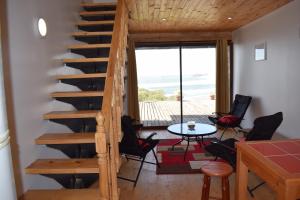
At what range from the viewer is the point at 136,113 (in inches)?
239

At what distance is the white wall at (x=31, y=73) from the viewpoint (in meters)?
2.20

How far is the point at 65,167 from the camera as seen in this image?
2.24 meters

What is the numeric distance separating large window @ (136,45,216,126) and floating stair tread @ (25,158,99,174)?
13.2 ft

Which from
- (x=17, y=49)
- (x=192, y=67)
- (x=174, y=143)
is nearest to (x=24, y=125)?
(x=17, y=49)

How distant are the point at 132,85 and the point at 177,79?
115cm

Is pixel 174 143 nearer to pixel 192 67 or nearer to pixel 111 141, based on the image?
pixel 192 67

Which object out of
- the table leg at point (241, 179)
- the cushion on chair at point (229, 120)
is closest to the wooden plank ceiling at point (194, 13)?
the cushion on chair at point (229, 120)

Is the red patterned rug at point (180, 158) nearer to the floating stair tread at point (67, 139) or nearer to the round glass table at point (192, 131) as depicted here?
the round glass table at point (192, 131)

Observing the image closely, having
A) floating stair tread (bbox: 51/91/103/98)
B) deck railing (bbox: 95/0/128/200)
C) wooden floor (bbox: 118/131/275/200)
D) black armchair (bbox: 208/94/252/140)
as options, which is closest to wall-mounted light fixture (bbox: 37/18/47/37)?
floating stair tread (bbox: 51/91/103/98)

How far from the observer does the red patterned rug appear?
3602mm

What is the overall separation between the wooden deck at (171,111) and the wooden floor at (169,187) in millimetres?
2989

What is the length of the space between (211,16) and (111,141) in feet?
11.2

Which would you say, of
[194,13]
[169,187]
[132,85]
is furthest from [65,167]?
[132,85]

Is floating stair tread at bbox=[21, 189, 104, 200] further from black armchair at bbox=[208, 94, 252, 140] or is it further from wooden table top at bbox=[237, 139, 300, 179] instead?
black armchair at bbox=[208, 94, 252, 140]
